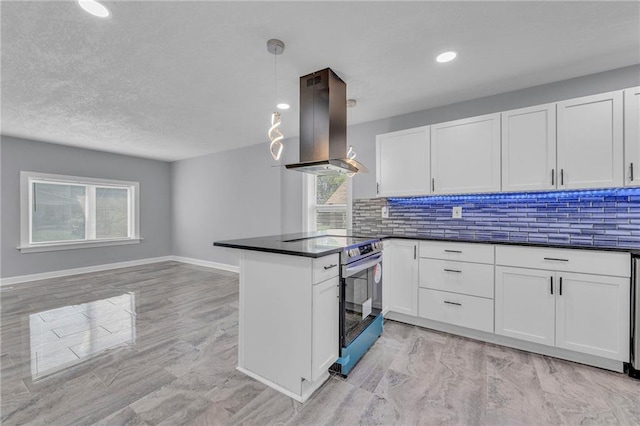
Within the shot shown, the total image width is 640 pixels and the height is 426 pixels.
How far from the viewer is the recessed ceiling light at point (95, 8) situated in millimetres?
1697

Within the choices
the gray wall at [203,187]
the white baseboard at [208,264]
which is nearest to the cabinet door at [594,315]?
the gray wall at [203,187]

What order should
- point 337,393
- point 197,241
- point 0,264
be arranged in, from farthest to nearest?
point 197,241 → point 0,264 → point 337,393

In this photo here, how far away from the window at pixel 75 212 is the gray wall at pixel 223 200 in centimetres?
102

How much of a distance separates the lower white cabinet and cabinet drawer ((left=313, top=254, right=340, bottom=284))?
1.64 m

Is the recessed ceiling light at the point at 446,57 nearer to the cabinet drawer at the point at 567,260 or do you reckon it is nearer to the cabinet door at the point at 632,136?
the cabinet door at the point at 632,136

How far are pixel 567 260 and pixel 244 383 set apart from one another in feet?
9.03

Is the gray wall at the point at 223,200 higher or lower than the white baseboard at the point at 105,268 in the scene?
higher

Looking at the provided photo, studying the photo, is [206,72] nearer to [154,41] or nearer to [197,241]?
[154,41]

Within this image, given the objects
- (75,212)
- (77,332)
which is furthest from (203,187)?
(77,332)

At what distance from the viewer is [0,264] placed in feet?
14.9

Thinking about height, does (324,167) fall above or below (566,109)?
below

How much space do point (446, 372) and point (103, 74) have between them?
4.00 m

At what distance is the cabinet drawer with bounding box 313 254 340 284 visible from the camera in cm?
178

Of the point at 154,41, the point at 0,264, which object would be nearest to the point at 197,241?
the point at 0,264
